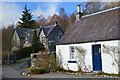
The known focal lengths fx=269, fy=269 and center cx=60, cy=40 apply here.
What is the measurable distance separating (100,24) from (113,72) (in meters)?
5.38

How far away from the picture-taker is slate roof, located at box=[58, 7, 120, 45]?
2012cm

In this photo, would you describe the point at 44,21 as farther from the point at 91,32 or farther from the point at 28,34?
the point at 91,32

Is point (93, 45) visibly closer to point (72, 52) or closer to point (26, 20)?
point (72, 52)

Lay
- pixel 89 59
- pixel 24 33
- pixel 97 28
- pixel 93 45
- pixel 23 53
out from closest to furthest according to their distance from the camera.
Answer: pixel 93 45 → pixel 89 59 → pixel 97 28 → pixel 23 53 → pixel 24 33

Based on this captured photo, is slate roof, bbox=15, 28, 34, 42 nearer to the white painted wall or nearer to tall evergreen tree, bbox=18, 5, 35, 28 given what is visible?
tall evergreen tree, bbox=18, 5, 35, 28

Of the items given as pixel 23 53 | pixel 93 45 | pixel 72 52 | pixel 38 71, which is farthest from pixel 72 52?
pixel 23 53

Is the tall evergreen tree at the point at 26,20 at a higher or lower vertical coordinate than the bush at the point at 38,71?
higher

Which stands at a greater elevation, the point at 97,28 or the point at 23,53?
the point at 97,28

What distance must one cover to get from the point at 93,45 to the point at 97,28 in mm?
2164

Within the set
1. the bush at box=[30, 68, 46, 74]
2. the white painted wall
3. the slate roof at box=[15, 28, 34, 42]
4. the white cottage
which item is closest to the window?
the white cottage

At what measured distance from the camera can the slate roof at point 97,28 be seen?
66.0ft

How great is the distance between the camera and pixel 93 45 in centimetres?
2111

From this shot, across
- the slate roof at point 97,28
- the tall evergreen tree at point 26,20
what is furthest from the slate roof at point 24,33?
the slate roof at point 97,28

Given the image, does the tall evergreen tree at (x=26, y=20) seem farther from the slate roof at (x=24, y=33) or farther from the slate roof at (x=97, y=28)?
the slate roof at (x=97, y=28)
